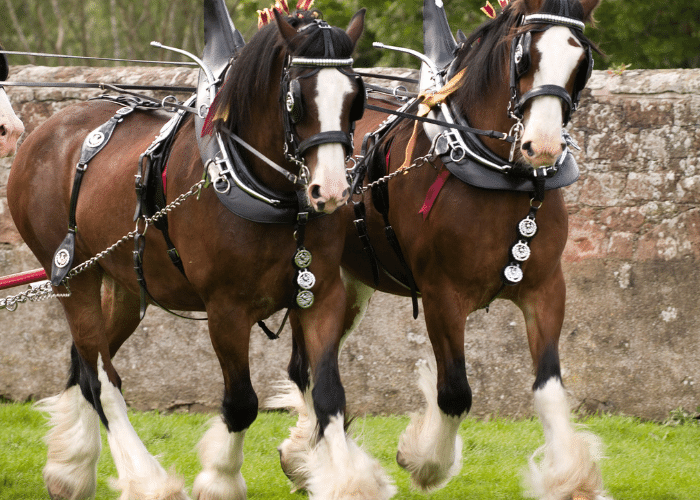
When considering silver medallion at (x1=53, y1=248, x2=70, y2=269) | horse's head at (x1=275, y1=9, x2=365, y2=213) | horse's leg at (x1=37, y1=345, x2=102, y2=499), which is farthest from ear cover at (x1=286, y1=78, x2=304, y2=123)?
horse's leg at (x1=37, y1=345, x2=102, y2=499)

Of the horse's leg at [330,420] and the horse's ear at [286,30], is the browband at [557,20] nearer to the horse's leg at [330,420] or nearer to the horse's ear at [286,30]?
the horse's ear at [286,30]

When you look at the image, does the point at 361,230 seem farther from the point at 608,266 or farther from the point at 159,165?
the point at 608,266

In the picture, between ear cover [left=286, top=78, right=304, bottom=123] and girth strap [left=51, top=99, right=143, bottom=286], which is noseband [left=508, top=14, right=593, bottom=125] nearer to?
ear cover [left=286, top=78, right=304, bottom=123]

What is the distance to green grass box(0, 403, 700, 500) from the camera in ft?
15.0

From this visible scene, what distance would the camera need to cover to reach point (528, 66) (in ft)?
11.2

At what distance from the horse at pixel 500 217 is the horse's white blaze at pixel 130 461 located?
68cm

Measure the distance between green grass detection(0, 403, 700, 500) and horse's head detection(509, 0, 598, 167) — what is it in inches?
62.9

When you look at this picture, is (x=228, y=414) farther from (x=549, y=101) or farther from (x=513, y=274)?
(x=549, y=101)

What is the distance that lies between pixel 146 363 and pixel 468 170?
320cm

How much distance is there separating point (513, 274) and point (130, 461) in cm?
180

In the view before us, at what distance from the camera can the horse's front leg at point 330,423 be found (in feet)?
11.2

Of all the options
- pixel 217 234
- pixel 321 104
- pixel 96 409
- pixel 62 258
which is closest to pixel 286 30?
pixel 321 104

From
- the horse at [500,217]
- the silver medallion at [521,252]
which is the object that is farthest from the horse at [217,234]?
the silver medallion at [521,252]

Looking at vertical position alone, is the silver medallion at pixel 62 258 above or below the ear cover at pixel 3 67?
below
